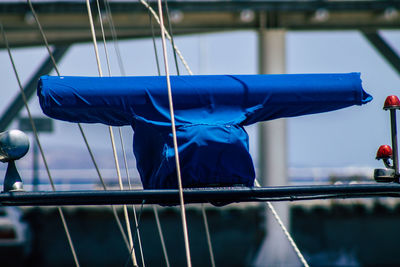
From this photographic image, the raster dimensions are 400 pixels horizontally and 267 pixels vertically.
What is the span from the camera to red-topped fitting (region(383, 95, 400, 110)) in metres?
3.24

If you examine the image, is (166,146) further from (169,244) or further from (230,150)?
(169,244)

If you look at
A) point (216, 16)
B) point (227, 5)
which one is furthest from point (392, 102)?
point (216, 16)

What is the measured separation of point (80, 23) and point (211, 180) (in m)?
16.2

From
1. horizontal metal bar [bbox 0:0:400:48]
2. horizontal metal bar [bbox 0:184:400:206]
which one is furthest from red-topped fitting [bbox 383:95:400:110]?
horizontal metal bar [bbox 0:0:400:48]

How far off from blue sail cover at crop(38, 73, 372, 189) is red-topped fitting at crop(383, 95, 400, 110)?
0.15 meters

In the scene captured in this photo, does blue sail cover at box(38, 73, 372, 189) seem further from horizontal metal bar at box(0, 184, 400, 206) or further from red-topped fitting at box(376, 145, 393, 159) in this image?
red-topped fitting at box(376, 145, 393, 159)

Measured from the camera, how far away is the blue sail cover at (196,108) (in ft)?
10.3

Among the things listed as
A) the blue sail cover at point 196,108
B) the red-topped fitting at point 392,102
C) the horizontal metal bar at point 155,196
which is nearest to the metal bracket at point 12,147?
the horizontal metal bar at point 155,196

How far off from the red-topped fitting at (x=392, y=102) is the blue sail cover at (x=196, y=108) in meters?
0.15

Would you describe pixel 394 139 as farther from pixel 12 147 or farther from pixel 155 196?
pixel 12 147

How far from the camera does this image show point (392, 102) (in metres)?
3.24

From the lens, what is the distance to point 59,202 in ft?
9.97

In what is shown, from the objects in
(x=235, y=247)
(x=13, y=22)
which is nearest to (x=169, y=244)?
(x=235, y=247)

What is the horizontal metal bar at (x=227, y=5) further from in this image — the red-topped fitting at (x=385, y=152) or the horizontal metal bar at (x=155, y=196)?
the horizontal metal bar at (x=155, y=196)
